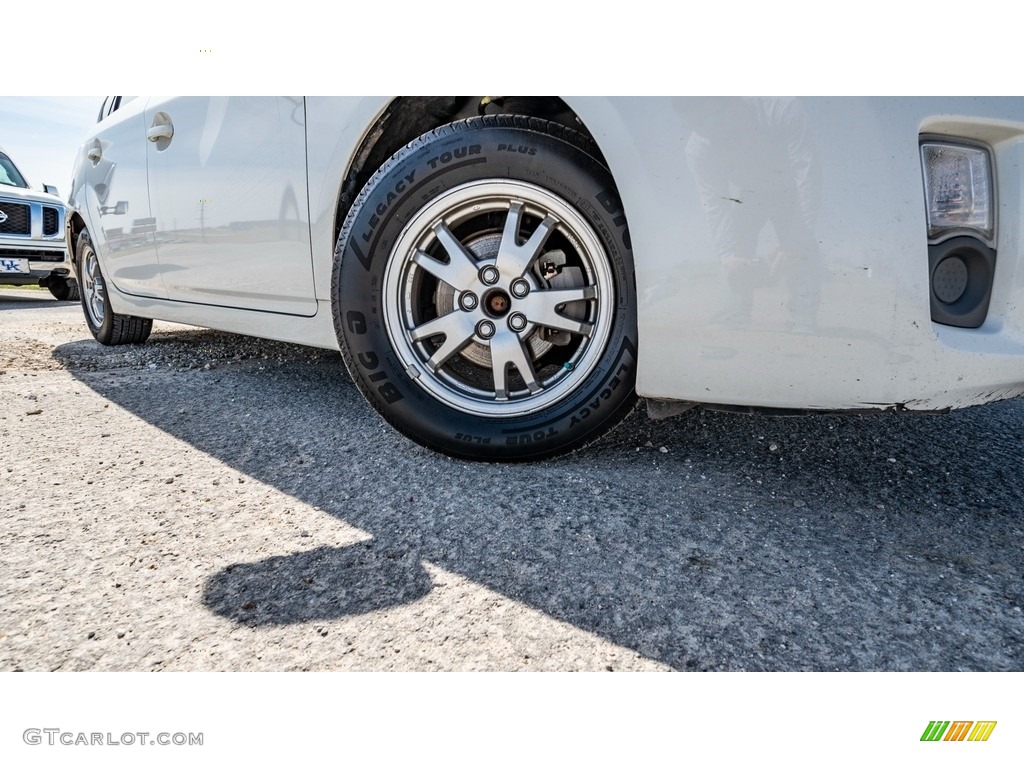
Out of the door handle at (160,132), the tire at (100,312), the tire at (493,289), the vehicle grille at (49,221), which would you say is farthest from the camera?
the vehicle grille at (49,221)

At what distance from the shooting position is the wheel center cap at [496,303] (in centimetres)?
171

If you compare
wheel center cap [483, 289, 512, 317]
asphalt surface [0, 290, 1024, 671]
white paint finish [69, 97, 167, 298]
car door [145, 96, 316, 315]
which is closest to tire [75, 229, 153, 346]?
white paint finish [69, 97, 167, 298]

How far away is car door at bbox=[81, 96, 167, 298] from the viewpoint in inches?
110

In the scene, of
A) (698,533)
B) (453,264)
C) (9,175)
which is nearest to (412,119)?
(453,264)

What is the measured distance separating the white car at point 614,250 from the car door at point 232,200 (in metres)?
0.01

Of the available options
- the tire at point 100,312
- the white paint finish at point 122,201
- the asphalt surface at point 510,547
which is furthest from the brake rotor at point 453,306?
the tire at point 100,312

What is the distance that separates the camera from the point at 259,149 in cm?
206

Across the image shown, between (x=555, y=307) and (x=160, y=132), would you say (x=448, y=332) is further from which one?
(x=160, y=132)

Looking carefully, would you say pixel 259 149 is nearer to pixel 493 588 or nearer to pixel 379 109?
pixel 379 109

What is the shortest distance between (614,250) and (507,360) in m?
0.40

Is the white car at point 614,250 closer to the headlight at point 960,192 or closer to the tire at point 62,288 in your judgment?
the headlight at point 960,192

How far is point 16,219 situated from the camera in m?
7.86

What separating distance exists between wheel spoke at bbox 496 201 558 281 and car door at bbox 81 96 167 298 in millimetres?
1858

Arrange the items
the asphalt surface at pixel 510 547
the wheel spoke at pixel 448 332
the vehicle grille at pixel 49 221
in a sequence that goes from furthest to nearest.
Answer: the vehicle grille at pixel 49 221, the wheel spoke at pixel 448 332, the asphalt surface at pixel 510 547
